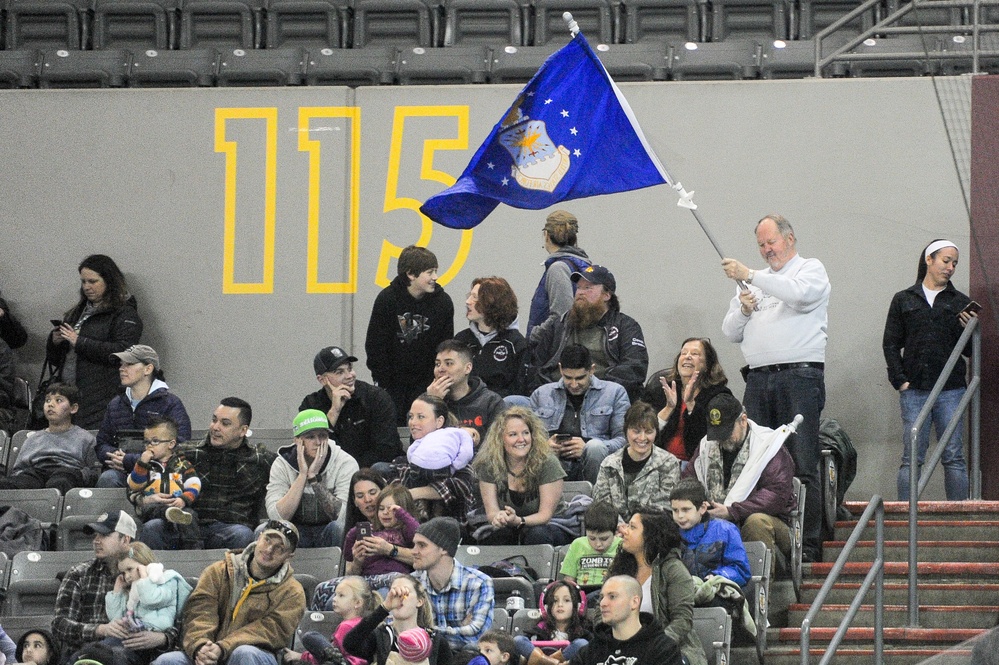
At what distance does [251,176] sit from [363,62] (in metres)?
1.64

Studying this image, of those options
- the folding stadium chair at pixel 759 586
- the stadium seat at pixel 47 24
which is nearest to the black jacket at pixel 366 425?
the folding stadium chair at pixel 759 586

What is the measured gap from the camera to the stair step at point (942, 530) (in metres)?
9.27

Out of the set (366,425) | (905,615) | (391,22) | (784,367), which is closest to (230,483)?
(366,425)

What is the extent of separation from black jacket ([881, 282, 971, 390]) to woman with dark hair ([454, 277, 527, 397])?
229 centimetres

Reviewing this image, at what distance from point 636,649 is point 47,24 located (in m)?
9.05

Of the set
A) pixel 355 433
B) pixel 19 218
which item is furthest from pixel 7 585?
pixel 19 218

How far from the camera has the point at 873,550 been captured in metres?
9.20

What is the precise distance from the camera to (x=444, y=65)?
13.0 m

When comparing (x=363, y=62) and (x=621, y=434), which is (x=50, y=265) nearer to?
(x=363, y=62)

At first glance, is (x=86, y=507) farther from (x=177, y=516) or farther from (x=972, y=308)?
(x=972, y=308)

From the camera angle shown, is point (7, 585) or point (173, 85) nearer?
point (7, 585)

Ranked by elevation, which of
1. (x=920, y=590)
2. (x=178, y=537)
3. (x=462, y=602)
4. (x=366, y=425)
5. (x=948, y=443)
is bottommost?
(x=920, y=590)

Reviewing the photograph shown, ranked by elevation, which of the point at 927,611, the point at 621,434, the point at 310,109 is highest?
the point at 310,109

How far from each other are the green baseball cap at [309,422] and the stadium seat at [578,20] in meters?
5.57
